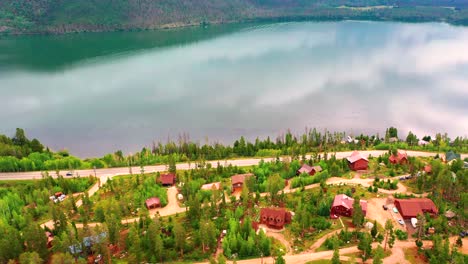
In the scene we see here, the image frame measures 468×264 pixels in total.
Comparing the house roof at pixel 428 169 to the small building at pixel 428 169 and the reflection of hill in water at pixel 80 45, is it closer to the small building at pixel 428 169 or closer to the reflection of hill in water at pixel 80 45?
the small building at pixel 428 169

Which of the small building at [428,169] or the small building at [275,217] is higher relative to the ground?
the small building at [428,169]

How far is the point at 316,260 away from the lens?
104 ft

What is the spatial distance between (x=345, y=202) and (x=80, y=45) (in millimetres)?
134316

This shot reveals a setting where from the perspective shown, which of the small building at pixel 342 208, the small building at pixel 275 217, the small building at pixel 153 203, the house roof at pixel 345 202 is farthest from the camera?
the small building at pixel 153 203

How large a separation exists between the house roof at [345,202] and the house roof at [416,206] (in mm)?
3630

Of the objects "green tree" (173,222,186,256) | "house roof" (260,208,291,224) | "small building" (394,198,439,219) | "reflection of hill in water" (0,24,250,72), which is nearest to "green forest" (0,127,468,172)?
"small building" (394,198,439,219)

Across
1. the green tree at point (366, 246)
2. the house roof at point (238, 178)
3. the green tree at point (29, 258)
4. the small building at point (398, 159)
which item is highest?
the small building at point (398, 159)

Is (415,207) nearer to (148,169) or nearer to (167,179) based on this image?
(167,179)

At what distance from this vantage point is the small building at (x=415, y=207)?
37.3 m

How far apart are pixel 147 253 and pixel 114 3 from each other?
169220mm

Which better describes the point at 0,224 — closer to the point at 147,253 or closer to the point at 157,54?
the point at 147,253

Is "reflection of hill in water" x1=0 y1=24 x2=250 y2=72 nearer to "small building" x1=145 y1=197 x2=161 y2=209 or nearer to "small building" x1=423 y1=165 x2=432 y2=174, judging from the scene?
"small building" x1=145 y1=197 x2=161 y2=209

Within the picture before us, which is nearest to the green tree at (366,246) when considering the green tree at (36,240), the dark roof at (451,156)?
the green tree at (36,240)

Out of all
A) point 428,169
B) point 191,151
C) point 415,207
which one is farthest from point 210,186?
point 428,169
